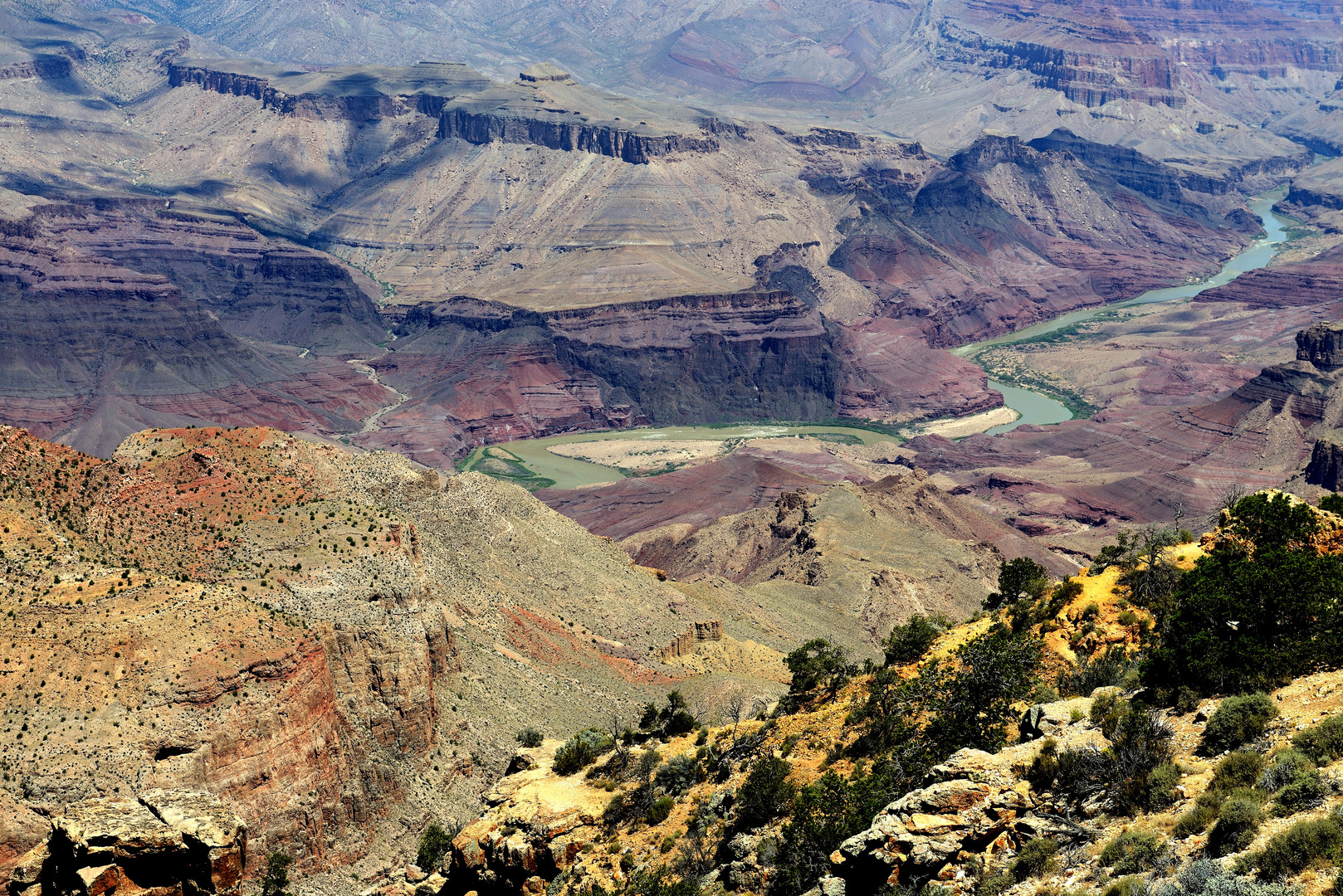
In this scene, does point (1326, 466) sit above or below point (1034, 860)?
below

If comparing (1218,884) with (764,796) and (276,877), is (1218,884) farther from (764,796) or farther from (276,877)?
(276,877)

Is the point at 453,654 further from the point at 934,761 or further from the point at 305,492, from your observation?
the point at 934,761

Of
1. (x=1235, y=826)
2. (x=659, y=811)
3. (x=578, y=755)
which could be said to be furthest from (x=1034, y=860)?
(x=578, y=755)

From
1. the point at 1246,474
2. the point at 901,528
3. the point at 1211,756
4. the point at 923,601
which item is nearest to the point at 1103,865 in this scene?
the point at 1211,756

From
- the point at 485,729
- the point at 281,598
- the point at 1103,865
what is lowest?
the point at 485,729

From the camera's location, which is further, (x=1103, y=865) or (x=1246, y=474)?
(x=1246, y=474)

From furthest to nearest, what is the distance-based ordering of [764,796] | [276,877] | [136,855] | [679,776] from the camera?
[276,877]
[679,776]
[764,796]
[136,855]

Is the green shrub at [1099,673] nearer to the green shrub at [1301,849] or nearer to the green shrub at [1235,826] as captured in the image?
the green shrub at [1235,826]
